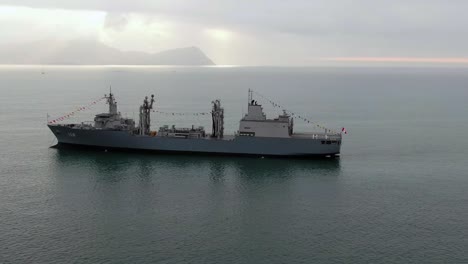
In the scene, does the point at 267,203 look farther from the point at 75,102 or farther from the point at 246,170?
the point at 75,102

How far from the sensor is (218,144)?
5281cm

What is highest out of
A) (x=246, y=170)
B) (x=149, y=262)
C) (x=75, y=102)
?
(x=75, y=102)

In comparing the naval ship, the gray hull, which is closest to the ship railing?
the naval ship

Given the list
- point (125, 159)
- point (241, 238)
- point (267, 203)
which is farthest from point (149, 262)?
point (125, 159)

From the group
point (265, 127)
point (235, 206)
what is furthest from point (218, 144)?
point (235, 206)

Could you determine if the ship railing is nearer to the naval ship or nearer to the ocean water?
the naval ship

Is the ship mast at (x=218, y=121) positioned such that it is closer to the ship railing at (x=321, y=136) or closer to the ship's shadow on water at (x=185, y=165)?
the ship's shadow on water at (x=185, y=165)

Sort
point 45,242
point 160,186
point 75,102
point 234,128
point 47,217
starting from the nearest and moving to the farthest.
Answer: point 45,242 < point 47,217 < point 160,186 < point 234,128 < point 75,102

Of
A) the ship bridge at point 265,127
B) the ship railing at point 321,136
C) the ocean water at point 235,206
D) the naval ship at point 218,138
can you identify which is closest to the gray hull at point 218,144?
the naval ship at point 218,138

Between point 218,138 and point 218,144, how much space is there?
158 cm

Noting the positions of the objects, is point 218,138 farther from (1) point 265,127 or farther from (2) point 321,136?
(2) point 321,136

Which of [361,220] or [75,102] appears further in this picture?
[75,102]

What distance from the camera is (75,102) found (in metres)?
114

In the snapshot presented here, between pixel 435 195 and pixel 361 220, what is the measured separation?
952cm
